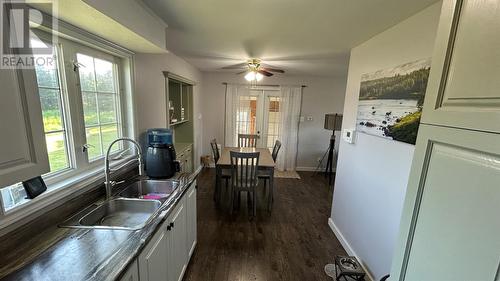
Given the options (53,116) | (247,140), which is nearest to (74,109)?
(53,116)

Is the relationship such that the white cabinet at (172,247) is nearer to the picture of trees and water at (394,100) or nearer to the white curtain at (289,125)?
the picture of trees and water at (394,100)

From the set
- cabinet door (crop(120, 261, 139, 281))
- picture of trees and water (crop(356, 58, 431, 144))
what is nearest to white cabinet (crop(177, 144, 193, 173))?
cabinet door (crop(120, 261, 139, 281))

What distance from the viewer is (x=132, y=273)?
97 cm

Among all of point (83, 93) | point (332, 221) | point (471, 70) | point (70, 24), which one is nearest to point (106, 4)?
point (70, 24)

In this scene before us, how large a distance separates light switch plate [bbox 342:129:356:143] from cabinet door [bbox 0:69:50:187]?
245cm

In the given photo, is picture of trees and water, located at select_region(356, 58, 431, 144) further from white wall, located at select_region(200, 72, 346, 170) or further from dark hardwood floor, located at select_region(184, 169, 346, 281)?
white wall, located at select_region(200, 72, 346, 170)

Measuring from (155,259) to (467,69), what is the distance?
1.66m

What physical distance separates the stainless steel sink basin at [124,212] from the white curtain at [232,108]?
3.43 metres

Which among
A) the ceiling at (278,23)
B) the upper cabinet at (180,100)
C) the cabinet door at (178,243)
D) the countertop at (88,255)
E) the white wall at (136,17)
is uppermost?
the ceiling at (278,23)

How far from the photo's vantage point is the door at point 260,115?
4.82m

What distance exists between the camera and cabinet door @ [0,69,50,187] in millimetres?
682

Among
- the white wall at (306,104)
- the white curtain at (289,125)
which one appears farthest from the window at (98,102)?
the white curtain at (289,125)

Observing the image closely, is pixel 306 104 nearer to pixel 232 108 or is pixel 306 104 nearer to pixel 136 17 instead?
pixel 232 108

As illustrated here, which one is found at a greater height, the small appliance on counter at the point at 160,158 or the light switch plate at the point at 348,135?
the light switch plate at the point at 348,135
